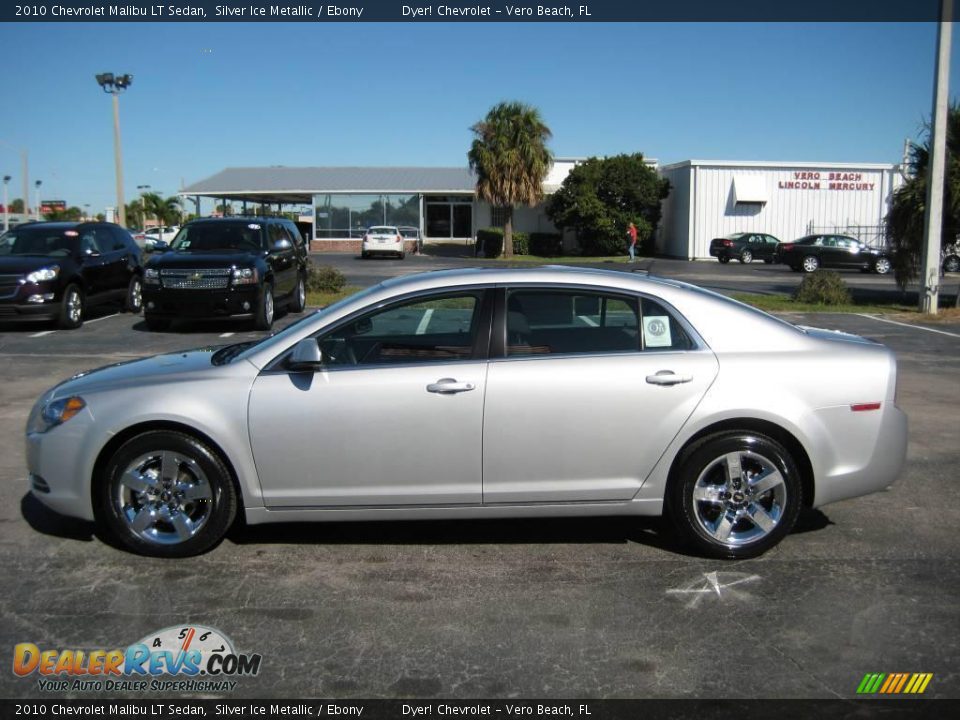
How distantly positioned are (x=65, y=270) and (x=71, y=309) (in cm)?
64

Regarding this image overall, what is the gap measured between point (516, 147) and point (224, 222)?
93.0 ft

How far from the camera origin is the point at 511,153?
41.3 meters

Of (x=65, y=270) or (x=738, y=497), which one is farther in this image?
Answer: (x=65, y=270)

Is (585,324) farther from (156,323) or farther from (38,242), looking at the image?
(38,242)

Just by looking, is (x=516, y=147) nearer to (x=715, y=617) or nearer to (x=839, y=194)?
(x=839, y=194)

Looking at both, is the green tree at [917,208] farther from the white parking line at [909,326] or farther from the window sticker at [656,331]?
the window sticker at [656,331]

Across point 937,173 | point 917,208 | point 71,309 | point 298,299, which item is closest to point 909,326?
point 937,173

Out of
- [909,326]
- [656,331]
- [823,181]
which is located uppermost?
[823,181]

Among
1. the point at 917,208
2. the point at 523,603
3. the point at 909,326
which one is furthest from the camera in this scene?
the point at 917,208

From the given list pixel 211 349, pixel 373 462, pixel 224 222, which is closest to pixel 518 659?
pixel 373 462

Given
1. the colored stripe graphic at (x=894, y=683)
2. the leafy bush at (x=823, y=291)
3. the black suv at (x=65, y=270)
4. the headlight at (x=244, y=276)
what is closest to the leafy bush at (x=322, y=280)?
the black suv at (x=65, y=270)

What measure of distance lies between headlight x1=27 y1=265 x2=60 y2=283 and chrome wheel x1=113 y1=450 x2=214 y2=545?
10.5 m

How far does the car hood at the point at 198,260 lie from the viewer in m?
13.5

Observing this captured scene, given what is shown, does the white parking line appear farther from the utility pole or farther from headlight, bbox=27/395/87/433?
headlight, bbox=27/395/87/433
